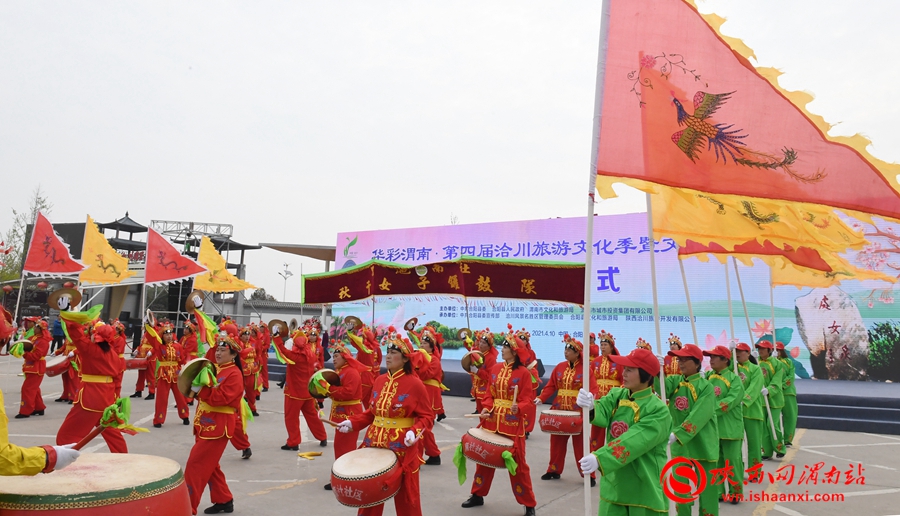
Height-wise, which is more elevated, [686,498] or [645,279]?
[645,279]

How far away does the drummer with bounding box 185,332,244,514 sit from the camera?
5391 millimetres

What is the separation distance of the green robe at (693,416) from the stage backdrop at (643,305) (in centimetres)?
689

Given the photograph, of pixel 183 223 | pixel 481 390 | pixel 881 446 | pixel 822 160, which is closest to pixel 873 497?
pixel 881 446

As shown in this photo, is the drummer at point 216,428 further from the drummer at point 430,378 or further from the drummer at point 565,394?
the drummer at point 565,394

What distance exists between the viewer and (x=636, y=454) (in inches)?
147

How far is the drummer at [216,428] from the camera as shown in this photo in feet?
17.7

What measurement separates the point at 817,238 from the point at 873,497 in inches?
138

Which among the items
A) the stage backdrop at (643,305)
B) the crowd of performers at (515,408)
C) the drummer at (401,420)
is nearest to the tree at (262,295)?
the stage backdrop at (643,305)

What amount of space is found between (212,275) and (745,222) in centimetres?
1475

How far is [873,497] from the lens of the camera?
6988mm

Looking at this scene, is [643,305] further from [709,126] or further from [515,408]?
[709,126]

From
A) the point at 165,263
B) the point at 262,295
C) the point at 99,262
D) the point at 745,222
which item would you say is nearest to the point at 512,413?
the point at 745,222

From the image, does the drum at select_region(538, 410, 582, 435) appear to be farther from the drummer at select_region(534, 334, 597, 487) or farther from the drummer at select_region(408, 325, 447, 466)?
the drummer at select_region(408, 325, 447, 466)

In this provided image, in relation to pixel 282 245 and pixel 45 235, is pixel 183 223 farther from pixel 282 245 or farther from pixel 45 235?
pixel 45 235
